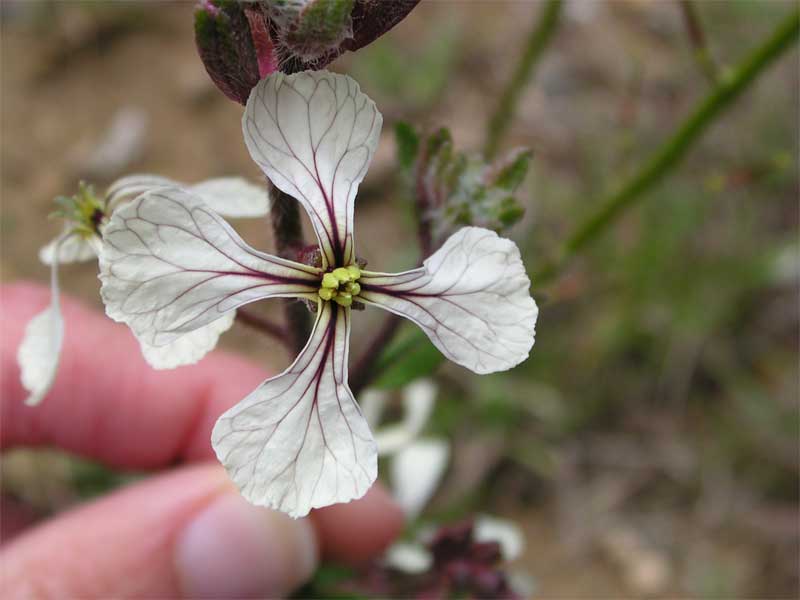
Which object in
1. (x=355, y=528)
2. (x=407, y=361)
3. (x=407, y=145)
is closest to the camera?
(x=407, y=145)

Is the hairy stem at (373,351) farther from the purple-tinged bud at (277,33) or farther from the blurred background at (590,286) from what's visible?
the blurred background at (590,286)

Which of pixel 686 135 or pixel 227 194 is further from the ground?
pixel 227 194

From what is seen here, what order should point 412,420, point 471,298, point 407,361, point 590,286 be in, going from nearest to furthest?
point 471,298, point 407,361, point 412,420, point 590,286

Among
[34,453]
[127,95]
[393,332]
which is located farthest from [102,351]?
[127,95]

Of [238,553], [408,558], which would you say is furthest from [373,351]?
[408,558]

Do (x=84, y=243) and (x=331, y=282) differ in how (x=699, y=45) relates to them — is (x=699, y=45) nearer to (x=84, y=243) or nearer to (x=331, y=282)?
(x=331, y=282)

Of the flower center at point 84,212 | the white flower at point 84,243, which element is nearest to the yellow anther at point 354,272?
the white flower at point 84,243

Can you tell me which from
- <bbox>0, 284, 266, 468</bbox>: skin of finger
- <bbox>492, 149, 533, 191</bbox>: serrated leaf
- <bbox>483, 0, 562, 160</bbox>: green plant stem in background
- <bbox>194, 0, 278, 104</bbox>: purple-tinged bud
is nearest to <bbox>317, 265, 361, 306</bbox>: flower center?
<bbox>194, 0, 278, 104</bbox>: purple-tinged bud
